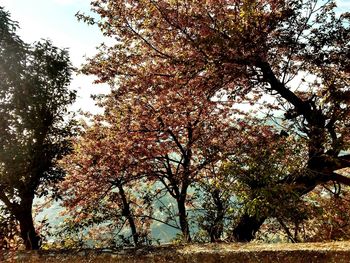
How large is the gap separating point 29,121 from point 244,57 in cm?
698

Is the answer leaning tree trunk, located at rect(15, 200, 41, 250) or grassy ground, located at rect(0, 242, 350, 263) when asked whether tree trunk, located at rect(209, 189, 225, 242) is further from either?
grassy ground, located at rect(0, 242, 350, 263)

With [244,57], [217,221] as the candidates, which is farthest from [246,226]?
[244,57]

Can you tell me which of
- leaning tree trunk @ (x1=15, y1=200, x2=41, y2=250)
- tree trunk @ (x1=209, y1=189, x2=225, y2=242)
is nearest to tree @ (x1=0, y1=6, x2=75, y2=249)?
leaning tree trunk @ (x1=15, y1=200, x2=41, y2=250)

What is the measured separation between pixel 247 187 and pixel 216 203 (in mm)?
3551

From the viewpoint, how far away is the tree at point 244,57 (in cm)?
933

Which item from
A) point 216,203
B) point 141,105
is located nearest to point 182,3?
point 141,105

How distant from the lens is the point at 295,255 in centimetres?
A: 340

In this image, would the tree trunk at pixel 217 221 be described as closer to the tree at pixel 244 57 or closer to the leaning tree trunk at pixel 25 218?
the tree at pixel 244 57

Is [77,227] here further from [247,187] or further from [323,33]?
[323,33]

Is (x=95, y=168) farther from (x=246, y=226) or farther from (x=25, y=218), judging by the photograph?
(x=246, y=226)

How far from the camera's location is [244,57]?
9.34 meters

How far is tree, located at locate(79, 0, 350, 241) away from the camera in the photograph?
933cm

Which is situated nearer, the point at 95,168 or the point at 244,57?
the point at 244,57

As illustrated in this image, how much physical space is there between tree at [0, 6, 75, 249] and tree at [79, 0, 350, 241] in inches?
60.7
